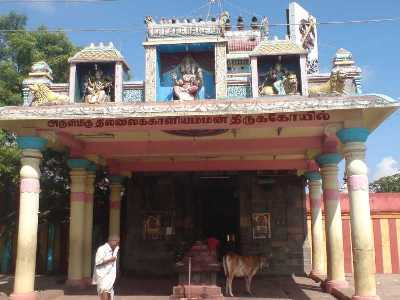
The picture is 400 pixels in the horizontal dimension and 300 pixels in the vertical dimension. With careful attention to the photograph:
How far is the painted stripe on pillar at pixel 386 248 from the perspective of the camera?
17484 mm

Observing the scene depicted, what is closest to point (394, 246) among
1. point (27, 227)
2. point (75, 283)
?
point (75, 283)

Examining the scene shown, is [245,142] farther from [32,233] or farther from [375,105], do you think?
[32,233]

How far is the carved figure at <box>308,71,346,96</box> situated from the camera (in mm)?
10039

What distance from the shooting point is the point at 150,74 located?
1142 cm

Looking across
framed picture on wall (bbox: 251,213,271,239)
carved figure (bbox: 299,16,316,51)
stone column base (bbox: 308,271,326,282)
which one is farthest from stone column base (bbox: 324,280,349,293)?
carved figure (bbox: 299,16,316,51)

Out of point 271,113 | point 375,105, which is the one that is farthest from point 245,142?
point 375,105

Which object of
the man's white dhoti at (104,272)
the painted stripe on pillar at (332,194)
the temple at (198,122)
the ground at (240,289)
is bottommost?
the ground at (240,289)

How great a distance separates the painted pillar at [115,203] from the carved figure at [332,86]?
855 cm

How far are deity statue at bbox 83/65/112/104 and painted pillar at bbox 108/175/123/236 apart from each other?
5.85 m

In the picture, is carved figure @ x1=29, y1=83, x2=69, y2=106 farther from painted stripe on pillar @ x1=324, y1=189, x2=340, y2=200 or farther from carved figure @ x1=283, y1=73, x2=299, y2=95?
painted stripe on pillar @ x1=324, y1=189, x2=340, y2=200

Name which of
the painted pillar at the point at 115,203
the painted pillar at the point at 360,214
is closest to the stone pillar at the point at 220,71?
the painted pillar at the point at 360,214

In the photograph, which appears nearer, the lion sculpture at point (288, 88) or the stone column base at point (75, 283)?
the lion sculpture at point (288, 88)

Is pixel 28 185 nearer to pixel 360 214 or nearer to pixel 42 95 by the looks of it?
pixel 42 95

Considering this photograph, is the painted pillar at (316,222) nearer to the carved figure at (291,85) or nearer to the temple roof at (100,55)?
the carved figure at (291,85)
